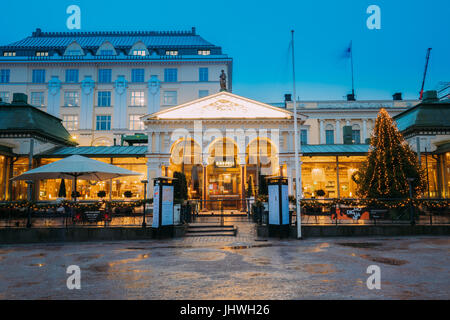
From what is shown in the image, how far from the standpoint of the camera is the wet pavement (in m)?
6.57

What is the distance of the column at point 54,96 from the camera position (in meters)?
49.3

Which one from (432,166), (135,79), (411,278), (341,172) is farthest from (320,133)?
(411,278)

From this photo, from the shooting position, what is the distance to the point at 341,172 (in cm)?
3338

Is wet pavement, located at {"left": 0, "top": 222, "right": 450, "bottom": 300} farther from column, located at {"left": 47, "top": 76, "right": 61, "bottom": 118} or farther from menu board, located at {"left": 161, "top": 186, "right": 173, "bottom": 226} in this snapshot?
column, located at {"left": 47, "top": 76, "right": 61, "bottom": 118}

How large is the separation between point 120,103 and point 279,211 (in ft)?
131

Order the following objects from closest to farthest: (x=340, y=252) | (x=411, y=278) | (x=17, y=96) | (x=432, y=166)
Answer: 1. (x=411, y=278)
2. (x=340, y=252)
3. (x=432, y=166)
4. (x=17, y=96)

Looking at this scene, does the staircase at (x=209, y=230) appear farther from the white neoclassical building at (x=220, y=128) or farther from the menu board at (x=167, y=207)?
the white neoclassical building at (x=220, y=128)

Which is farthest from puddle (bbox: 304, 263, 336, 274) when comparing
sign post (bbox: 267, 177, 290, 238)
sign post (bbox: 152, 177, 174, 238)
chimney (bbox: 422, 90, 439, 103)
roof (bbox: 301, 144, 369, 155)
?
chimney (bbox: 422, 90, 439, 103)

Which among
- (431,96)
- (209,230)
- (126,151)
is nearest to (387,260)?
(209,230)

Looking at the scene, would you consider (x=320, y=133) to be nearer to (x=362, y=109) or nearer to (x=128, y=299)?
(x=362, y=109)

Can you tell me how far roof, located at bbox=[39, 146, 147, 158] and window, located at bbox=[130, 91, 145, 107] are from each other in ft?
55.0

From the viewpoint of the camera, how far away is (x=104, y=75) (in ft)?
166

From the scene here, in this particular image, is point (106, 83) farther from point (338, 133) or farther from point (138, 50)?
point (338, 133)
